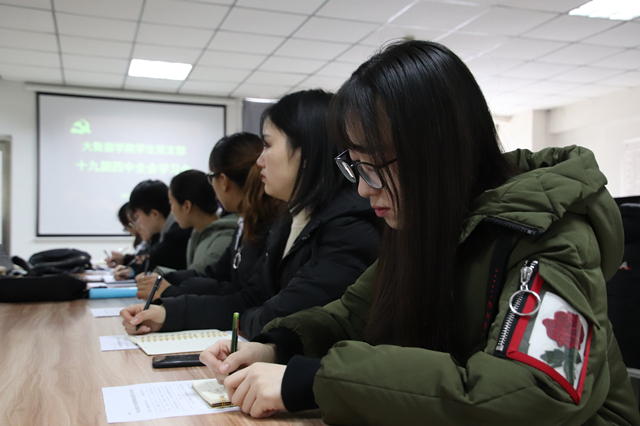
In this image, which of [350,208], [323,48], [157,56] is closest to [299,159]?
[350,208]

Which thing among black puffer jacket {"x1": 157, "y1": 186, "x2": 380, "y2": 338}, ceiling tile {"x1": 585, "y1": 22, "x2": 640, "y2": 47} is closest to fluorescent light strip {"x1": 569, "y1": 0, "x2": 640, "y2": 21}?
ceiling tile {"x1": 585, "y1": 22, "x2": 640, "y2": 47}

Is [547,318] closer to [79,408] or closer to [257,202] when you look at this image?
[79,408]

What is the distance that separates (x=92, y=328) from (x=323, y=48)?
4.29 m

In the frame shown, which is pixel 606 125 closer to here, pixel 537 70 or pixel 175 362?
pixel 537 70

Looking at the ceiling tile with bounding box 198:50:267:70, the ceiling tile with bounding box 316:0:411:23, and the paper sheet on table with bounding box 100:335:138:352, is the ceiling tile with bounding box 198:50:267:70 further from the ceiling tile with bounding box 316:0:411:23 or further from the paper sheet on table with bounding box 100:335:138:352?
the paper sheet on table with bounding box 100:335:138:352

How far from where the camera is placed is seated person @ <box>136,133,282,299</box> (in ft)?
6.72

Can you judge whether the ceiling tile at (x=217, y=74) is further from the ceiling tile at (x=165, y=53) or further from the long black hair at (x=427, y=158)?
the long black hair at (x=427, y=158)

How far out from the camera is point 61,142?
6.82m

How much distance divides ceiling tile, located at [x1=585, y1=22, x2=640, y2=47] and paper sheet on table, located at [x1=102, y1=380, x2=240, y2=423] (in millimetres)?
5101

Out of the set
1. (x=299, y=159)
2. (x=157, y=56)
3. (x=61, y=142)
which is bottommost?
(x=299, y=159)

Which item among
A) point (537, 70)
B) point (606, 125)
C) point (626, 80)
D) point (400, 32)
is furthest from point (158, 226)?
point (606, 125)

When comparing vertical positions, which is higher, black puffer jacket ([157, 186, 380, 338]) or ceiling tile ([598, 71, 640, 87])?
ceiling tile ([598, 71, 640, 87])

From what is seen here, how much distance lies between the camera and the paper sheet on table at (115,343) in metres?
1.28

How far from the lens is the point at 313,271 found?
1381 millimetres
